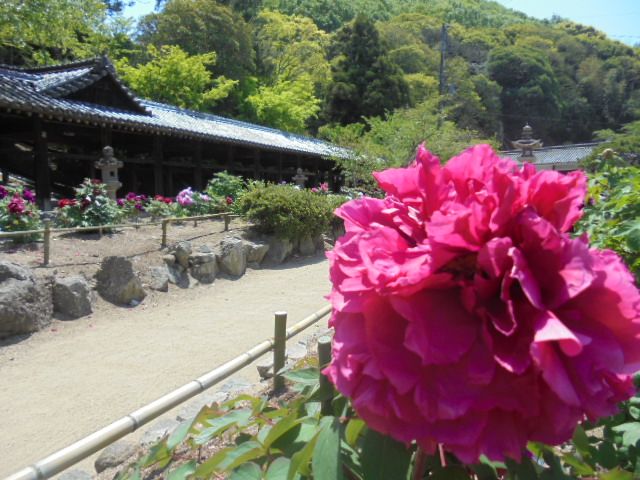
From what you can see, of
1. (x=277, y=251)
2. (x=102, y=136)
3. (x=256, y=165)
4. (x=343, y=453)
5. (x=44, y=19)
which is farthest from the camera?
(x=256, y=165)

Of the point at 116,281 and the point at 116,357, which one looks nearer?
the point at 116,357

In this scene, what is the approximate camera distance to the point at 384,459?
0.60 metres

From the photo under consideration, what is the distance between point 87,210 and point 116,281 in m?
2.35

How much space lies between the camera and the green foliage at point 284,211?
9.95m

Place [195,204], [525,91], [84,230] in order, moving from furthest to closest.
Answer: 1. [525,91]
2. [195,204]
3. [84,230]

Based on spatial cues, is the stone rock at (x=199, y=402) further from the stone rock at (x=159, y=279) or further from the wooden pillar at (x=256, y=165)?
the wooden pillar at (x=256, y=165)

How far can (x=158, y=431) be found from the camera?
10.3 ft

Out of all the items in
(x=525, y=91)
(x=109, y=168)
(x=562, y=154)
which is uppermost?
(x=525, y=91)

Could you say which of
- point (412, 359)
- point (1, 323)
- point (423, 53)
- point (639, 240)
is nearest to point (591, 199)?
point (639, 240)

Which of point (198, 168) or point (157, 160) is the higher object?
point (157, 160)

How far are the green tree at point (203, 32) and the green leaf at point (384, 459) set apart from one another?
92.2 feet

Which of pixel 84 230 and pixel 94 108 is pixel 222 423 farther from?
pixel 94 108

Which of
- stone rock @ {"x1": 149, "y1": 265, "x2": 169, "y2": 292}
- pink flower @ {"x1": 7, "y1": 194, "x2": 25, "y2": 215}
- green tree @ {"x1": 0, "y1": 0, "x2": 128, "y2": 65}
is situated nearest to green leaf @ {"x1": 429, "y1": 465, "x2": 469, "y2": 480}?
stone rock @ {"x1": 149, "y1": 265, "x2": 169, "y2": 292}

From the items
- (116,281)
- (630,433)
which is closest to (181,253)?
(116,281)
